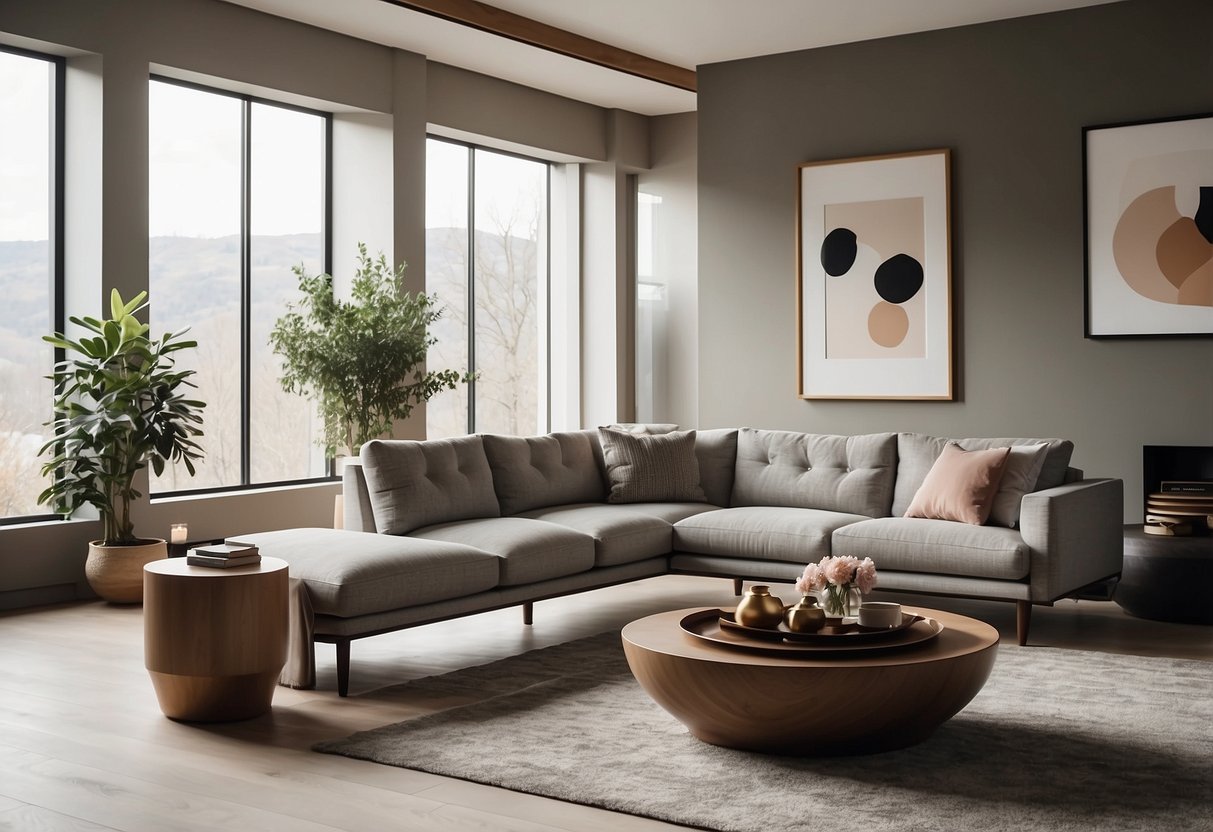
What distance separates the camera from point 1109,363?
21.0 feet

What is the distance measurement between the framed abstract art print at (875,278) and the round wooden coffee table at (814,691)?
3.71 m

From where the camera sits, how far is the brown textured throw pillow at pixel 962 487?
203 inches

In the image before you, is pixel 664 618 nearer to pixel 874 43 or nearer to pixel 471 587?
pixel 471 587

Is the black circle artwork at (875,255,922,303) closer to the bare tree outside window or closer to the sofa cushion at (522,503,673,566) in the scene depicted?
the sofa cushion at (522,503,673,566)

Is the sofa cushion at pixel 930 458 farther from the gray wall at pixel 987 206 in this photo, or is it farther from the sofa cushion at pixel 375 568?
the sofa cushion at pixel 375 568

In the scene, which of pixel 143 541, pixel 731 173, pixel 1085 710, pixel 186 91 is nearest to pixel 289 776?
pixel 1085 710

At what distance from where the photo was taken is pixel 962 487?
17.1ft

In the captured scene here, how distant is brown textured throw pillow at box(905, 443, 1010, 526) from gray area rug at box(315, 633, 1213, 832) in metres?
0.97

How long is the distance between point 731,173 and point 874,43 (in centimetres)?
113

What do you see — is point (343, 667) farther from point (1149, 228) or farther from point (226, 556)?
point (1149, 228)

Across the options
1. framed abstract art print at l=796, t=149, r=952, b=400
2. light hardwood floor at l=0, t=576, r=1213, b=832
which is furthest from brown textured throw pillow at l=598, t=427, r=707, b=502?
framed abstract art print at l=796, t=149, r=952, b=400

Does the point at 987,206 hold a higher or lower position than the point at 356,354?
higher

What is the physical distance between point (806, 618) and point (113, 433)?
3662 millimetres

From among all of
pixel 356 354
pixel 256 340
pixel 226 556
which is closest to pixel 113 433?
pixel 356 354
